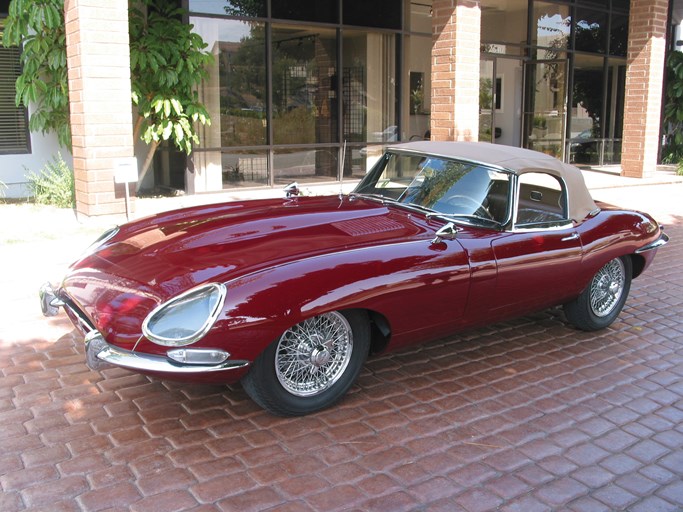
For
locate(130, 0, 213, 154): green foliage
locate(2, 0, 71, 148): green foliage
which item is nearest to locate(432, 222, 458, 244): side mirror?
locate(2, 0, 71, 148): green foliage

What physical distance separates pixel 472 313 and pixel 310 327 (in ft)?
3.97

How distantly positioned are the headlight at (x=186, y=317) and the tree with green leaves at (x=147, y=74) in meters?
7.18

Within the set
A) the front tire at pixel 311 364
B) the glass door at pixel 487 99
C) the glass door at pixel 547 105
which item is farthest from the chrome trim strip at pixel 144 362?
the glass door at pixel 547 105

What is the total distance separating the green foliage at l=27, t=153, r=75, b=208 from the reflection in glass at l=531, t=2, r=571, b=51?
11.4 meters

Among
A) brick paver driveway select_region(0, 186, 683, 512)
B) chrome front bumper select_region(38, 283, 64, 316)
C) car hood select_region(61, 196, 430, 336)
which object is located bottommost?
brick paver driveway select_region(0, 186, 683, 512)

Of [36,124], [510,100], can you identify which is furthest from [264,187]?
[510,100]

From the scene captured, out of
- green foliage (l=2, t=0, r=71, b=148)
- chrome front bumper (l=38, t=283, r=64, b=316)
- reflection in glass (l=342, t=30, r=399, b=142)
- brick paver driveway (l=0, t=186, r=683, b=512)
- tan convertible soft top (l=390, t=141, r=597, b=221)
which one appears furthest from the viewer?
reflection in glass (l=342, t=30, r=399, b=142)

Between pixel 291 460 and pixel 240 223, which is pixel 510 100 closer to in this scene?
pixel 240 223

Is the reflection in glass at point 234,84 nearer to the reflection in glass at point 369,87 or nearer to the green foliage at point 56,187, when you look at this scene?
the reflection in glass at point 369,87

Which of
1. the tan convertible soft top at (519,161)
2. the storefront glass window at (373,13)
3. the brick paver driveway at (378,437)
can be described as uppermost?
the storefront glass window at (373,13)

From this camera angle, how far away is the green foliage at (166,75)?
10211 mm

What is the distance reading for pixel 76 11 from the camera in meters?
7.88

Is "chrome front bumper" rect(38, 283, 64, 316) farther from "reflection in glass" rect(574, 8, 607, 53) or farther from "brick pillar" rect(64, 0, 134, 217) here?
"reflection in glass" rect(574, 8, 607, 53)

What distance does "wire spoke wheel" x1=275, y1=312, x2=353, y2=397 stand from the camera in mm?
3629
